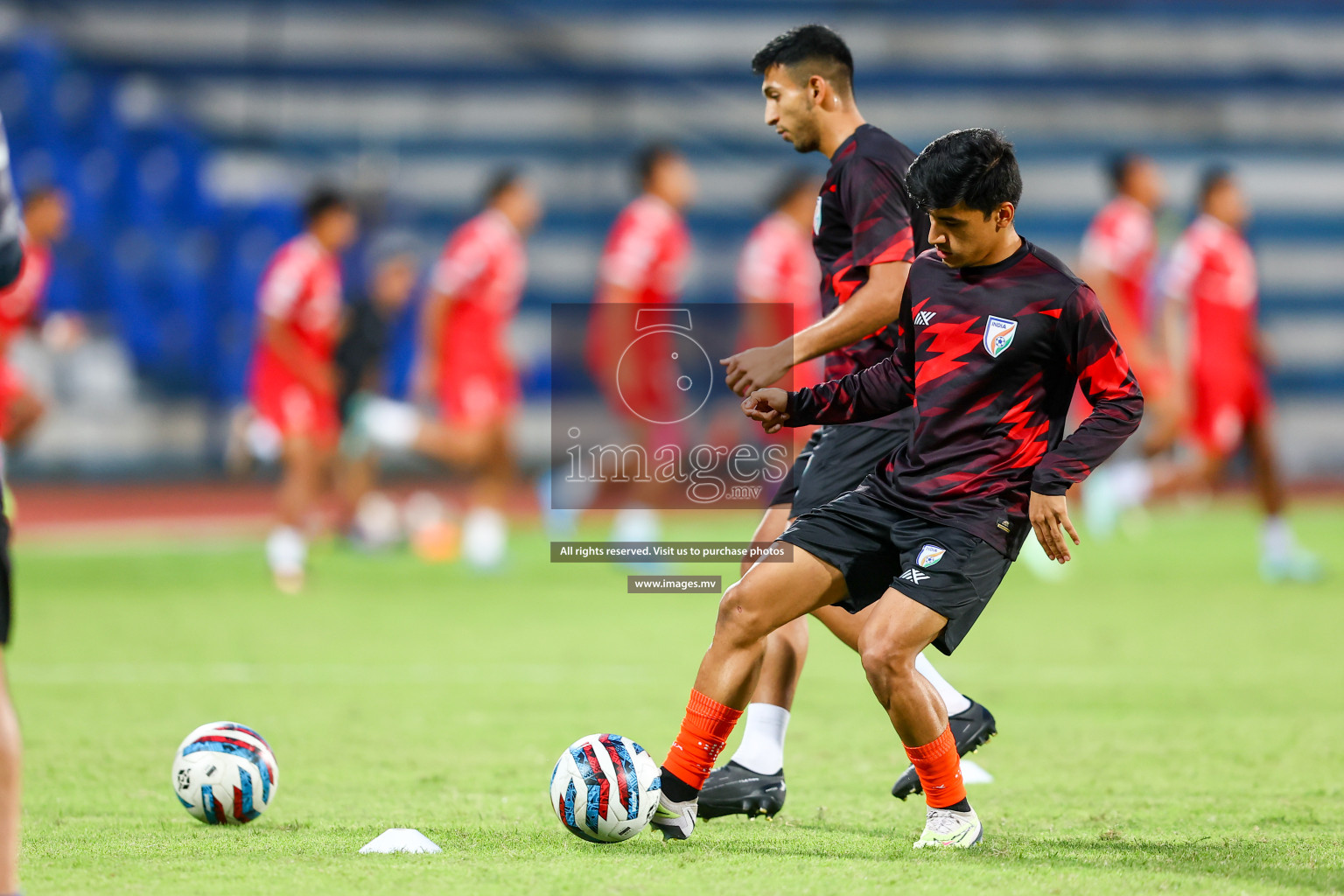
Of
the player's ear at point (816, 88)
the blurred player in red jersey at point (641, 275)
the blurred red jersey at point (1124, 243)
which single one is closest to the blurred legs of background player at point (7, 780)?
the player's ear at point (816, 88)

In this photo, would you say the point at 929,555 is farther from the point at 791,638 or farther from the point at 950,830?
the point at 791,638

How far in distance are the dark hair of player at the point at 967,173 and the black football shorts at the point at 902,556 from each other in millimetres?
840

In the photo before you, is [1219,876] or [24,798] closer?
[1219,876]

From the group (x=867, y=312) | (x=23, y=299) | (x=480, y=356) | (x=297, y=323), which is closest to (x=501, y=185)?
(x=480, y=356)

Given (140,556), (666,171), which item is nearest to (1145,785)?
(666,171)

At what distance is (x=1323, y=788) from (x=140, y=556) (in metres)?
9.99

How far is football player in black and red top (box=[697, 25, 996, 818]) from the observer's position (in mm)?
4539

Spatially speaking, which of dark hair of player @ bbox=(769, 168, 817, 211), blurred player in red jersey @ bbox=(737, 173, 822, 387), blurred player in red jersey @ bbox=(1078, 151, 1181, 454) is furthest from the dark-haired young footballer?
dark hair of player @ bbox=(769, 168, 817, 211)

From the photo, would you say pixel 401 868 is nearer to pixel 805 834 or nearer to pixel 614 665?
pixel 805 834

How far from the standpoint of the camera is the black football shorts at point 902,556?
4.04 m

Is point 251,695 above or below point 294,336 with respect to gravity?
below

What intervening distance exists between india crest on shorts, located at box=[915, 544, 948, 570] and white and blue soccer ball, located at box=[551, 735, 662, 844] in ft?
2.96

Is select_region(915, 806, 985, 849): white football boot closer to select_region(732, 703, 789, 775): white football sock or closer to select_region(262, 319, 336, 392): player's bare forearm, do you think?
select_region(732, 703, 789, 775): white football sock

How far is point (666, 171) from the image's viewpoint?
1118 centimetres
